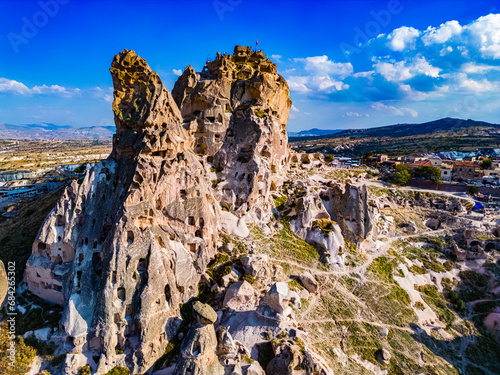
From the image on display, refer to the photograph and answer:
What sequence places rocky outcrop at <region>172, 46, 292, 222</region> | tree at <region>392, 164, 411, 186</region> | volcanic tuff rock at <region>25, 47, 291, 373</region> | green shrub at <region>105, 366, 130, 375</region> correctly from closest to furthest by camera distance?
green shrub at <region>105, 366, 130, 375</region> < volcanic tuff rock at <region>25, 47, 291, 373</region> < rocky outcrop at <region>172, 46, 292, 222</region> < tree at <region>392, 164, 411, 186</region>

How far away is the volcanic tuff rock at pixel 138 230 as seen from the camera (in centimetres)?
2538

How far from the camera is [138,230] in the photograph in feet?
90.6

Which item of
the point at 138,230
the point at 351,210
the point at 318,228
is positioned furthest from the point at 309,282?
the point at 138,230

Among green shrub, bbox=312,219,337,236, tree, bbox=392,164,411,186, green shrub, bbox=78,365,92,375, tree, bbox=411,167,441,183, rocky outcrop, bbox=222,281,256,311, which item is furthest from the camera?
tree, bbox=411,167,441,183

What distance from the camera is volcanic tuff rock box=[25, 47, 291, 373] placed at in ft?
83.3

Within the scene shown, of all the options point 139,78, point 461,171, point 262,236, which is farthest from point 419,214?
point 139,78

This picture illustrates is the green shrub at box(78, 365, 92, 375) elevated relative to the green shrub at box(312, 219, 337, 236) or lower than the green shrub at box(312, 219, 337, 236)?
lower

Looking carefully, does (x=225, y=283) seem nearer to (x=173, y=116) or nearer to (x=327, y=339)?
(x=327, y=339)

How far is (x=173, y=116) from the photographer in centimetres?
3500

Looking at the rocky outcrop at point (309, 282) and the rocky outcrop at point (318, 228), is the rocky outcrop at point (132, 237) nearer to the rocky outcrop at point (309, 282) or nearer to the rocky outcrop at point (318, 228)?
the rocky outcrop at point (309, 282)

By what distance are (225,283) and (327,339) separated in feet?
41.7

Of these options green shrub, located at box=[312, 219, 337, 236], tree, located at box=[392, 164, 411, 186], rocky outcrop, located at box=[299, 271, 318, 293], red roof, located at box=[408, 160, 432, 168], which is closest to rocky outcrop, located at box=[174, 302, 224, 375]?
rocky outcrop, located at box=[299, 271, 318, 293]

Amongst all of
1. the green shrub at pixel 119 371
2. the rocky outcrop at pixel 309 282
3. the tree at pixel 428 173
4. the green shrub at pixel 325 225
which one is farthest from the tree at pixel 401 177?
the green shrub at pixel 119 371

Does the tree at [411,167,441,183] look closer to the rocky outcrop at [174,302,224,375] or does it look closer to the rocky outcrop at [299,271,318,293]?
the rocky outcrop at [299,271,318,293]
